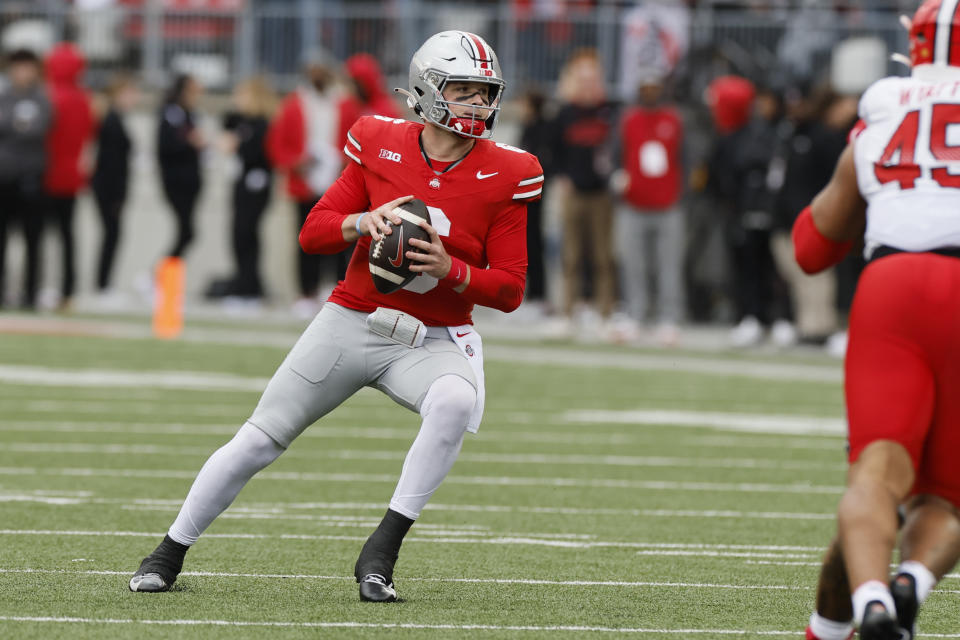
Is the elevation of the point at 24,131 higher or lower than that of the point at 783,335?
higher

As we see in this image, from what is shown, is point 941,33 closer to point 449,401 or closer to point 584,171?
point 449,401

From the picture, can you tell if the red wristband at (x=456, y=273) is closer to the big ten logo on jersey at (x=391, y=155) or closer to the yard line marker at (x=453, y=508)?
the big ten logo on jersey at (x=391, y=155)

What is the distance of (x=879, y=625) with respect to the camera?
13.2 feet

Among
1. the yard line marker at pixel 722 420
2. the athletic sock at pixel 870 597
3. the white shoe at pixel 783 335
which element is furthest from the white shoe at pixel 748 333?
the athletic sock at pixel 870 597

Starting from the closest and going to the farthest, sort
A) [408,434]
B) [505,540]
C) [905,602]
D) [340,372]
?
[905,602]
[340,372]
[505,540]
[408,434]

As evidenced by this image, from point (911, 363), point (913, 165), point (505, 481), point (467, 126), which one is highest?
point (913, 165)

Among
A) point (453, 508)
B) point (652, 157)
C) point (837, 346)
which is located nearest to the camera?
point (453, 508)

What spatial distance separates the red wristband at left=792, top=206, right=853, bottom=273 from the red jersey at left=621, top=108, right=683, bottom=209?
11064 mm

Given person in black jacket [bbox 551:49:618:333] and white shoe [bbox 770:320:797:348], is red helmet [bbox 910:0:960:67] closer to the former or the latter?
Result: person in black jacket [bbox 551:49:618:333]

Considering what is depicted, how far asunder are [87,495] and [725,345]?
390 inches

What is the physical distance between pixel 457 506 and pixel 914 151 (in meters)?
3.93

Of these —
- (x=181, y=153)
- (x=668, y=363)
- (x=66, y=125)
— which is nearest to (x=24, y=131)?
(x=66, y=125)

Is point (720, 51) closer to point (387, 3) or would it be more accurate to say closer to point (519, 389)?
point (387, 3)

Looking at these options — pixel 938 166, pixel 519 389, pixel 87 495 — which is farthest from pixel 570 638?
pixel 519 389
